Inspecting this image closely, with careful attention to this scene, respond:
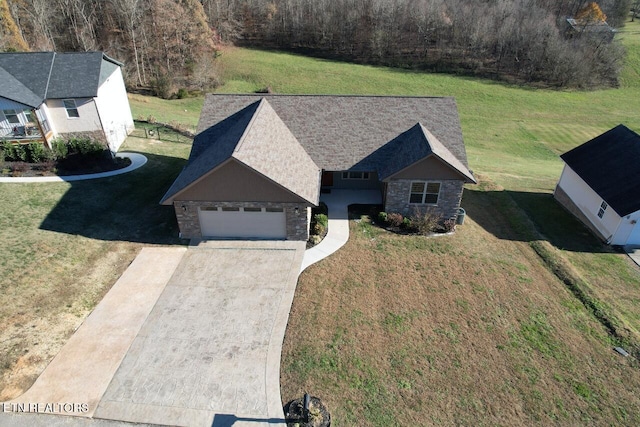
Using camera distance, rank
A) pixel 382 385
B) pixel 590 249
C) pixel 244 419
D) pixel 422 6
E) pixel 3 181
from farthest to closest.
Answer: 1. pixel 422 6
2. pixel 3 181
3. pixel 590 249
4. pixel 382 385
5. pixel 244 419

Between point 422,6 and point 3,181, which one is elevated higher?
point 422,6

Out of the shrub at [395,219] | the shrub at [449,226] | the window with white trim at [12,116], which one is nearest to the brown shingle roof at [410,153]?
the shrub at [395,219]

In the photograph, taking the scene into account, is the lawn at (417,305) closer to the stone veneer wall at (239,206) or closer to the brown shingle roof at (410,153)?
the stone veneer wall at (239,206)

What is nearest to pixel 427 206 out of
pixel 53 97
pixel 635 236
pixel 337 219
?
pixel 337 219

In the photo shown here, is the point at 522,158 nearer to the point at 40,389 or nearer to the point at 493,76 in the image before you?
the point at 493,76

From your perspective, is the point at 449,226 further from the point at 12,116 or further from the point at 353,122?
the point at 12,116

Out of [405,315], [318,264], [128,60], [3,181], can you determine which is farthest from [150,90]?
[405,315]
